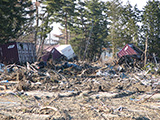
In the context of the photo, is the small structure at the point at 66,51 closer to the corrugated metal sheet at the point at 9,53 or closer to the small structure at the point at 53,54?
the small structure at the point at 53,54

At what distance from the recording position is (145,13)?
27.6m

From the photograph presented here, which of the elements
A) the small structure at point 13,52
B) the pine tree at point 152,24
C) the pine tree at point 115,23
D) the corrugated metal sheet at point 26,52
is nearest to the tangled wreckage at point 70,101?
the small structure at point 13,52

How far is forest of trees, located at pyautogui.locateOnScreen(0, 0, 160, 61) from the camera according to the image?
21.1m

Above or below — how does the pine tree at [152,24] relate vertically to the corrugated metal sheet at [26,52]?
above

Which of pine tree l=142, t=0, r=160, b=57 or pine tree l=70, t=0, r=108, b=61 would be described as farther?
pine tree l=70, t=0, r=108, b=61

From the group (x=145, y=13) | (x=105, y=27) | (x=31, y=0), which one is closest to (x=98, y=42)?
(x=105, y=27)

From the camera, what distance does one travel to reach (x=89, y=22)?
124 feet

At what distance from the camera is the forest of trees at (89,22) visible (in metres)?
21.1

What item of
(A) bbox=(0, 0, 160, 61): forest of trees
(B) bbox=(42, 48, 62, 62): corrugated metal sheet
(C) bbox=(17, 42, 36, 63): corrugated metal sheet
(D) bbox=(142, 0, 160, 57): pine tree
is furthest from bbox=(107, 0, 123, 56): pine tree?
(C) bbox=(17, 42, 36, 63): corrugated metal sheet

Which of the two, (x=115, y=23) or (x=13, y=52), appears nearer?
(x=13, y=52)

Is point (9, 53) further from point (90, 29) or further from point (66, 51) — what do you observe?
point (90, 29)

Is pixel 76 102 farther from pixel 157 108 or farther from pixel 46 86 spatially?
pixel 46 86

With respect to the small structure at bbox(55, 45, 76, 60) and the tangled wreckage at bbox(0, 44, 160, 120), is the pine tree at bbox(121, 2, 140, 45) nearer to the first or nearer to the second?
the small structure at bbox(55, 45, 76, 60)

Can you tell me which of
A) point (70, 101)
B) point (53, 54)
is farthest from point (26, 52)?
point (70, 101)
